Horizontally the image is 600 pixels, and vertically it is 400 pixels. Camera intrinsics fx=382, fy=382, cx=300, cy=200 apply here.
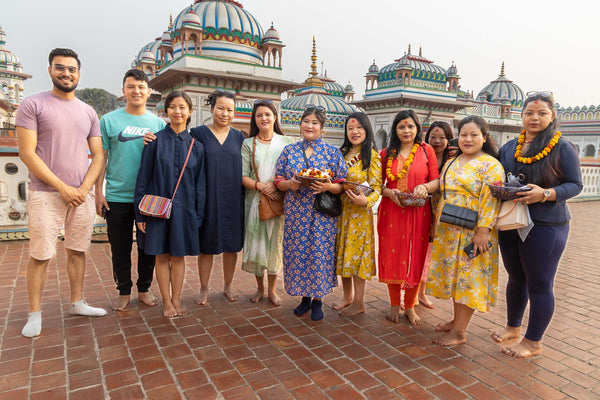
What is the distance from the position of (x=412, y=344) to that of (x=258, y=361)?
1.21 m

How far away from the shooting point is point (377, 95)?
24500mm

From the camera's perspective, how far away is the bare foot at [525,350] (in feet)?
9.16

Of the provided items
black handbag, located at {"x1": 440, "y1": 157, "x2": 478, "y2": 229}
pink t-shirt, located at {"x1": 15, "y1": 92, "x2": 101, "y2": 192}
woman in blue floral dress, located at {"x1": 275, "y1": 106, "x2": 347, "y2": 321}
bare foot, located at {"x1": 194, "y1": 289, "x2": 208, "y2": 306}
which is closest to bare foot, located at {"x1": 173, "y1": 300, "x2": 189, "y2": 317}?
bare foot, located at {"x1": 194, "y1": 289, "x2": 208, "y2": 306}

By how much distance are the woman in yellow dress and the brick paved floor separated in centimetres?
50

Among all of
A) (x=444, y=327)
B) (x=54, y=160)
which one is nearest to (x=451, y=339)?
(x=444, y=327)

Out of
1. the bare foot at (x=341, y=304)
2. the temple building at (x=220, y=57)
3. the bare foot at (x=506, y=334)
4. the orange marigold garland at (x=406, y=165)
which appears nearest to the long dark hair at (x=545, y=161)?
the orange marigold garland at (x=406, y=165)

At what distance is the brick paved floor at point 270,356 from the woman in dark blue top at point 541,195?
40cm

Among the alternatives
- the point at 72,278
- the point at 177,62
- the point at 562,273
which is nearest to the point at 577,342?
the point at 562,273

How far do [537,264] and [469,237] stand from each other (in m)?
0.48

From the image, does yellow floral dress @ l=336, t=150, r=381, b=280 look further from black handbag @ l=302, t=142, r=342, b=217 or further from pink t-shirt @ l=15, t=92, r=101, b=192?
pink t-shirt @ l=15, t=92, r=101, b=192

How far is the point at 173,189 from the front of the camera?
321cm

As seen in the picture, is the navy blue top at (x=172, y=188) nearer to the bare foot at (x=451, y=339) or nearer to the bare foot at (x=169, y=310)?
the bare foot at (x=169, y=310)

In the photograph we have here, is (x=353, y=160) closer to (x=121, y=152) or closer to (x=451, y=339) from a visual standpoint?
(x=451, y=339)

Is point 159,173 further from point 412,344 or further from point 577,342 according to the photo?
point 577,342
